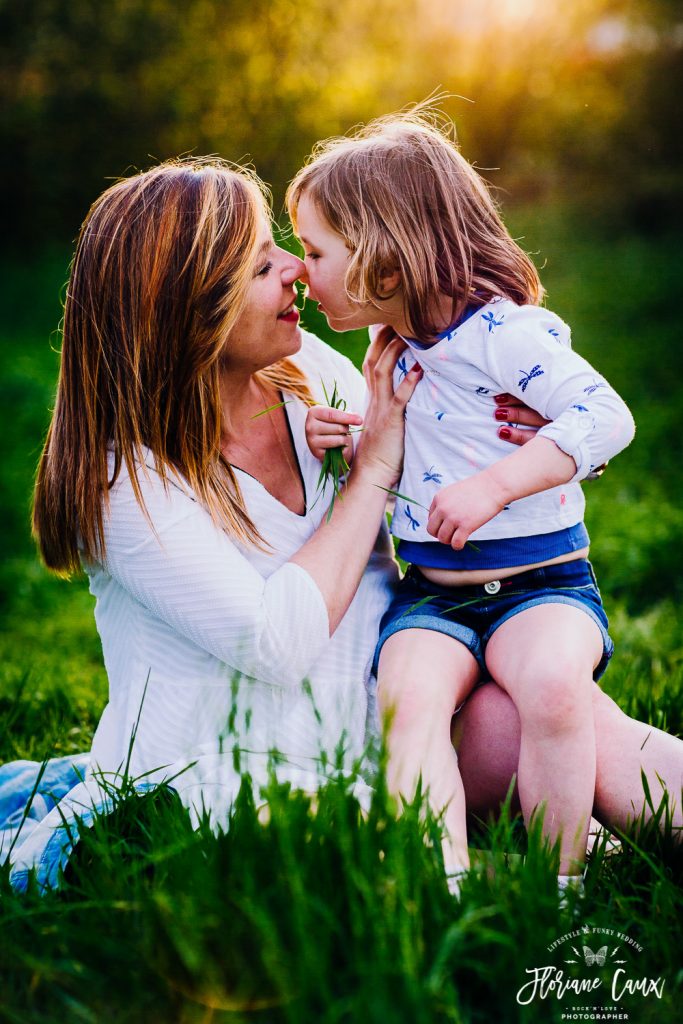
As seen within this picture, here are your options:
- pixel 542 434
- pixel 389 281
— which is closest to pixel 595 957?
pixel 542 434

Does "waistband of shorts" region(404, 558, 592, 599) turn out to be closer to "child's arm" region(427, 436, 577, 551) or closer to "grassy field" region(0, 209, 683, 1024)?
"child's arm" region(427, 436, 577, 551)

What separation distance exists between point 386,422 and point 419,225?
461 millimetres

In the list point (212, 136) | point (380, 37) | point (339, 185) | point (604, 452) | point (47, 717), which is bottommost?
point (47, 717)

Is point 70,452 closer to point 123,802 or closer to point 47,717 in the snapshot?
point 123,802

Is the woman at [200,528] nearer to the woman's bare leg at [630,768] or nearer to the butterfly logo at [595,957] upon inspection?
the woman's bare leg at [630,768]

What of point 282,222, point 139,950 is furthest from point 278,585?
point 282,222

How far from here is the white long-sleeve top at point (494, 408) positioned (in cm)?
209

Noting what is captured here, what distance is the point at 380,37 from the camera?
12148 mm

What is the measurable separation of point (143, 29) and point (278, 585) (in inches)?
450

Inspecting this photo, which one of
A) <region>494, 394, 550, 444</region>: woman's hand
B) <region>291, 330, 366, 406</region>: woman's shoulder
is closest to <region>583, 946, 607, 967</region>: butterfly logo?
<region>494, 394, 550, 444</region>: woman's hand

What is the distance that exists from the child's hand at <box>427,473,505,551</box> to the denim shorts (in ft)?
0.87

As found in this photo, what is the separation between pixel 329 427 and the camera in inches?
94.2

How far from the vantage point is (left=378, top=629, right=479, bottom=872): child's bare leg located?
6.32 feet

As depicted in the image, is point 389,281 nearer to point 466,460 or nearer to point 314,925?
point 466,460
